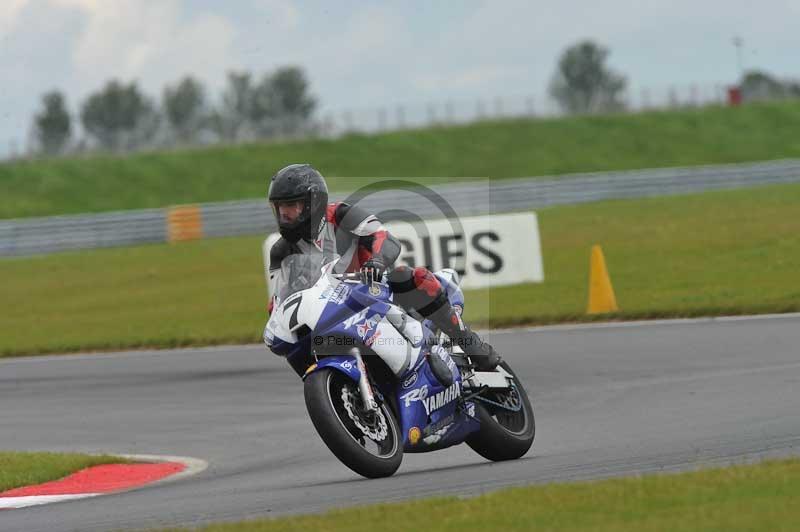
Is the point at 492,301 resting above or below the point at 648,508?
below

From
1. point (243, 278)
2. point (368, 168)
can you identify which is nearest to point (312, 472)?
point (243, 278)

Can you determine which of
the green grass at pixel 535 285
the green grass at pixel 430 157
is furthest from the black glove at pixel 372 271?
the green grass at pixel 430 157

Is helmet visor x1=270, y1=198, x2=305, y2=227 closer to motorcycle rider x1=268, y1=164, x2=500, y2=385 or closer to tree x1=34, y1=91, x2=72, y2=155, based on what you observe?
motorcycle rider x1=268, y1=164, x2=500, y2=385

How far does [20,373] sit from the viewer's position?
1914 centimetres

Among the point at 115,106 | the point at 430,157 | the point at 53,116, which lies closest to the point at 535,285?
the point at 430,157

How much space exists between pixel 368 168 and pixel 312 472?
52700 millimetres

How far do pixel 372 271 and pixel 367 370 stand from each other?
2.02 ft

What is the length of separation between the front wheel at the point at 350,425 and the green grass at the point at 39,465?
126 inches

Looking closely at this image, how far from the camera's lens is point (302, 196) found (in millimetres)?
8477

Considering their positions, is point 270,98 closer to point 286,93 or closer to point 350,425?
point 286,93

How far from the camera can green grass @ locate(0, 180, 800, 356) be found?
66.8ft

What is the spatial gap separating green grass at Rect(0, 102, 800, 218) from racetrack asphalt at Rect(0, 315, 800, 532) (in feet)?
124

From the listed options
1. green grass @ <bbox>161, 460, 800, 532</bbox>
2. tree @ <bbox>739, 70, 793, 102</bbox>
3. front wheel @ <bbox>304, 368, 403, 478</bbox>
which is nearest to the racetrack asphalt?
front wheel @ <bbox>304, 368, 403, 478</bbox>

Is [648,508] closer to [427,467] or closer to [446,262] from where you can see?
[427,467]
